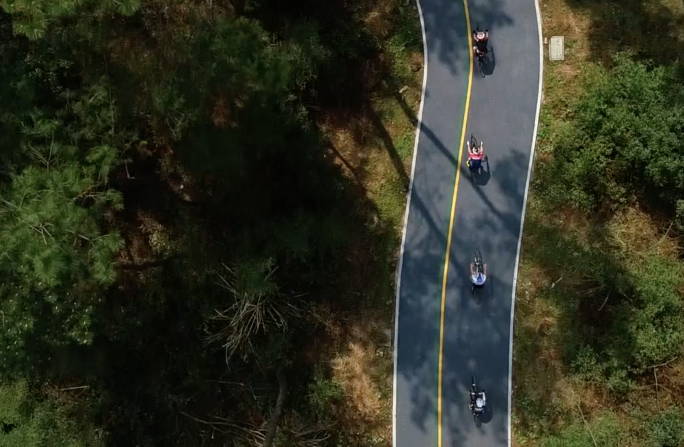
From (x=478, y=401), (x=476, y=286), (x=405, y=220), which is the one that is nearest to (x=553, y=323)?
(x=476, y=286)

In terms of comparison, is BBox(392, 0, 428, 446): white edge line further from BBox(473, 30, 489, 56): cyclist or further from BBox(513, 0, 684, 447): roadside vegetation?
BBox(513, 0, 684, 447): roadside vegetation

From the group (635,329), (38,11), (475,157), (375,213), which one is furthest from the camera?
(375,213)

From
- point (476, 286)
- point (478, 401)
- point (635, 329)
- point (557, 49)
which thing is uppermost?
point (557, 49)

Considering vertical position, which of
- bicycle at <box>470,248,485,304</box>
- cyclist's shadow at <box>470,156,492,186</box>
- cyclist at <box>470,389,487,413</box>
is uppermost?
cyclist's shadow at <box>470,156,492,186</box>

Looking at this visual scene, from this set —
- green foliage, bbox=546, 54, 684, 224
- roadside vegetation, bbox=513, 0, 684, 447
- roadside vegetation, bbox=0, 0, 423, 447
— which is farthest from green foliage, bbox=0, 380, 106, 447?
green foliage, bbox=546, 54, 684, 224

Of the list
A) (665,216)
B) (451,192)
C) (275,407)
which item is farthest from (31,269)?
(665,216)

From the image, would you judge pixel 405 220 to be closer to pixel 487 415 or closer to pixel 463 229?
pixel 463 229

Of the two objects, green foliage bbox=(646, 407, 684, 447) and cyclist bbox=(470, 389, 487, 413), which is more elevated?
cyclist bbox=(470, 389, 487, 413)

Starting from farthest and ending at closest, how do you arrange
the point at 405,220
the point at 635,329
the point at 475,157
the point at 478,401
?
the point at 405,220 → the point at 475,157 → the point at 478,401 → the point at 635,329
